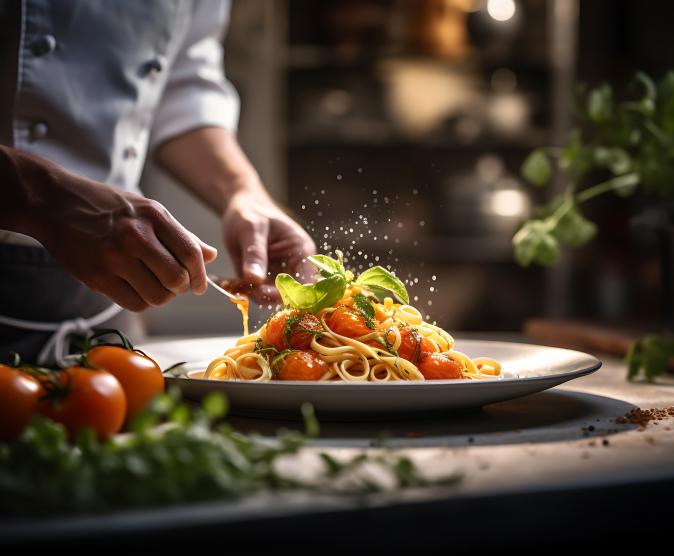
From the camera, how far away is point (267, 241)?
55.2 inches

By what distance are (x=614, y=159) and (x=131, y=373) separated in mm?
1247

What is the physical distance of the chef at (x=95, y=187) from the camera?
3.14 ft

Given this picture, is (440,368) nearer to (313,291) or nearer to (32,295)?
(313,291)

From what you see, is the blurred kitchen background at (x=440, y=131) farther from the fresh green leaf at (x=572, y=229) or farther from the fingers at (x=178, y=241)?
the fingers at (x=178, y=241)

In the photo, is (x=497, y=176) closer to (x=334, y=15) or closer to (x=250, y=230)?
(x=334, y=15)

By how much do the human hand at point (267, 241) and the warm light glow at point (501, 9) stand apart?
2714 mm

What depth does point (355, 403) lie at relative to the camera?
75cm

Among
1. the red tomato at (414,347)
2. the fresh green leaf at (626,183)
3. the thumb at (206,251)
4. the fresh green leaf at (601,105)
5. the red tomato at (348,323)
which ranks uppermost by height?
the fresh green leaf at (601,105)

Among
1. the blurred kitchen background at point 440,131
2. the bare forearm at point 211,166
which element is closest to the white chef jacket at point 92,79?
the bare forearm at point 211,166

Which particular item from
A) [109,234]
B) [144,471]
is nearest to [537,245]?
[109,234]

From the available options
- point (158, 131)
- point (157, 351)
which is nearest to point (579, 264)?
point (158, 131)

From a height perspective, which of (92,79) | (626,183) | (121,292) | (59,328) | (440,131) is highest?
(440,131)

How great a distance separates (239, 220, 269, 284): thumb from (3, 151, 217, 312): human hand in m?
0.19

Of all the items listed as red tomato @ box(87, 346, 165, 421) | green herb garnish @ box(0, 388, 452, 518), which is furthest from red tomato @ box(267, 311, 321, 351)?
green herb garnish @ box(0, 388, 452, 518)
